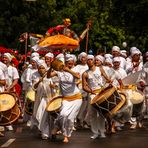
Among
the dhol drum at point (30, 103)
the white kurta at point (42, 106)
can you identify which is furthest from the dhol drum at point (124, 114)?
the dhol drum at point (30, 103)

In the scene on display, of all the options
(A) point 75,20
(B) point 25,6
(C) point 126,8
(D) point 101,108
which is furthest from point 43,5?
(D) point 101,108

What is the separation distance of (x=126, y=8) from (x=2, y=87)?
17754 millimetres

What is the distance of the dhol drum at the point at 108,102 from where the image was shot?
16.9 meters

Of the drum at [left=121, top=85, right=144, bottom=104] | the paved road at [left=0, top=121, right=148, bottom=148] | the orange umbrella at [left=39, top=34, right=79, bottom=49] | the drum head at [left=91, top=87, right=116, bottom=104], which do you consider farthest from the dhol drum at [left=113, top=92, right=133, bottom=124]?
the orange umbrella at [left=39, top=34, right=79, bottom=49]

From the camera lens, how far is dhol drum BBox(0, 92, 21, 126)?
17234 millimetres

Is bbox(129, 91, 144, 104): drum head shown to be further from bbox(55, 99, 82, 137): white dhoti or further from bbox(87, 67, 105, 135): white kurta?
bbox(55, 99, 82, 137): white dhoti

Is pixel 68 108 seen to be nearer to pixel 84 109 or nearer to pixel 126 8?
pixel 84 109

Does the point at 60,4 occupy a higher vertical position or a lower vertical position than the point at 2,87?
higher

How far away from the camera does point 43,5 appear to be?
2061 inches

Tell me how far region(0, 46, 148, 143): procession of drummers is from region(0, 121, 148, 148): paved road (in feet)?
0.82

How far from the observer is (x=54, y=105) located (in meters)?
17.1

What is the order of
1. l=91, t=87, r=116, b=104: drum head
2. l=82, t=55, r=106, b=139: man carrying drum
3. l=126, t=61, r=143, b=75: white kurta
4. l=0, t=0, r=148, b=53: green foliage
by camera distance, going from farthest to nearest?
1. l=0, t=0, r=148, b=53: green foliage
2. l=126, t=61, r=143, b=75: white kurta
3. l=82, t=55, r=106, b=139: man carrying drum
4. l=91, t=87, r=116, b=104: drum head

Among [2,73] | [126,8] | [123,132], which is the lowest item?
[123,132]

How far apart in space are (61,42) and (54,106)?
8669 mm
